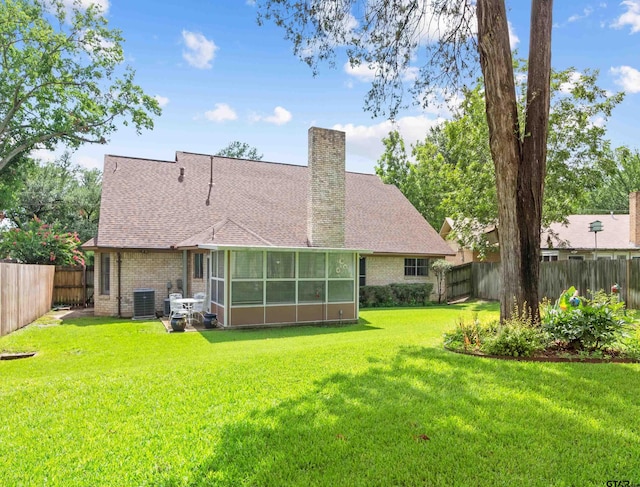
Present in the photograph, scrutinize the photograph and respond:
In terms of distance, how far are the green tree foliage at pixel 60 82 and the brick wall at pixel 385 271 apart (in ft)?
44.9

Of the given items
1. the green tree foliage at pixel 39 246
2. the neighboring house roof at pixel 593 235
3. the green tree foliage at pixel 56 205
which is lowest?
the green tree foliage at pixel 39 246

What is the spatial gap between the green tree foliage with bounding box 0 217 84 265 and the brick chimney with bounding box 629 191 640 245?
28982 mm

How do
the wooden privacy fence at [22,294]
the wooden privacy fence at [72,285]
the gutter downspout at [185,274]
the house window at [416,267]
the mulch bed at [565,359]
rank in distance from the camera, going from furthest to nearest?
the house window at [416,267], the wooden privacy fence at [72,285], the gutter downspout at [185,274], the wooden privacy fence at [22,294], the mulch bed at [565,359]

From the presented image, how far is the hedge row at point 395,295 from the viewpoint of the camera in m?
18.4

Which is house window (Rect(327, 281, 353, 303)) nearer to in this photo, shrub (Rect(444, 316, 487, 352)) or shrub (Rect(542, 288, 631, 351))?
shrub (Rect(444, 316, 487, 352))

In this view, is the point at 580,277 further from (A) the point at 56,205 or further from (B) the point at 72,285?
(A) the point at 56,205

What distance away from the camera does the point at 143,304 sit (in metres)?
14.4

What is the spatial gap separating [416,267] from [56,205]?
21006mm

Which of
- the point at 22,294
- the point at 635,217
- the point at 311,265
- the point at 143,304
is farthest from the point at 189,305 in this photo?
the point at 635,217

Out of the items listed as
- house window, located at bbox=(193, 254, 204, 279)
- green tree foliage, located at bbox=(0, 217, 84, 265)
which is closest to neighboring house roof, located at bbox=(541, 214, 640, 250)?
house window, located at bbox=(193, 254, 204, 279)

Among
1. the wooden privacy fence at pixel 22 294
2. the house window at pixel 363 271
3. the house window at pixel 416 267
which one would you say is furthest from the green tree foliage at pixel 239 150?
the wooden privacy fence at pixel 22 294

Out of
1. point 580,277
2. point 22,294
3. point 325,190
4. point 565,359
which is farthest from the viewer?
point 325,190

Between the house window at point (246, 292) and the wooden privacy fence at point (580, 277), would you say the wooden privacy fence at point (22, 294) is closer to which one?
the house window at point (246, 292)

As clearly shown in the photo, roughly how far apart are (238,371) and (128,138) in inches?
781
